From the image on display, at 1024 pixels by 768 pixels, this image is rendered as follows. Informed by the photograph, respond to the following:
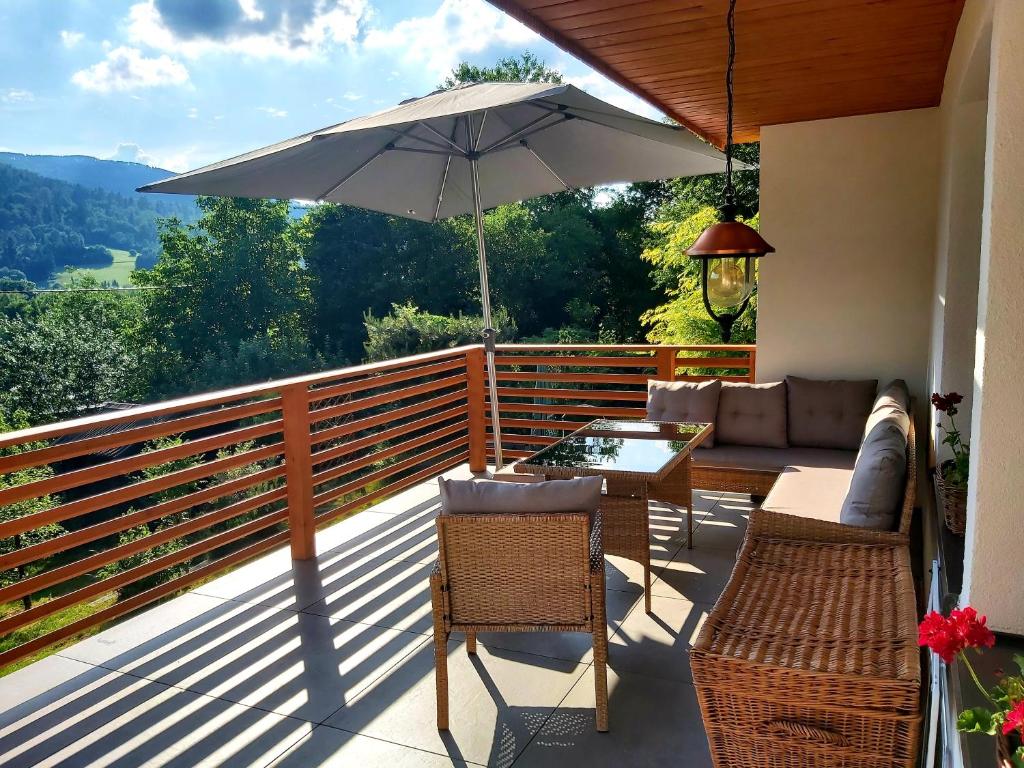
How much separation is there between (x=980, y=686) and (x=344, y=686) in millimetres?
2156

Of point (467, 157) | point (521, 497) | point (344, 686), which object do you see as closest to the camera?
point (521, 497)

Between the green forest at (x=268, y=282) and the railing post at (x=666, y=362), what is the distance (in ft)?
29.9

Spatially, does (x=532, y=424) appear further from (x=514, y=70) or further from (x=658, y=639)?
(x=514, y=70)

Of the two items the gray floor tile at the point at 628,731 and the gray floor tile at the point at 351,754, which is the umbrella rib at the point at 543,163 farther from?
the gray floor tile at the point at 351,754

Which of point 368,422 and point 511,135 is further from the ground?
point 511,135

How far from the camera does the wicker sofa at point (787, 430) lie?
3820 mm

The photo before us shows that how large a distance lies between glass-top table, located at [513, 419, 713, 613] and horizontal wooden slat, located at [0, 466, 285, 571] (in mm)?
1489

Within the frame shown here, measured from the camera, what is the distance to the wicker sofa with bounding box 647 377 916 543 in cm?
382

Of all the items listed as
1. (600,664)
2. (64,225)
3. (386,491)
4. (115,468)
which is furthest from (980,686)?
(64,225)

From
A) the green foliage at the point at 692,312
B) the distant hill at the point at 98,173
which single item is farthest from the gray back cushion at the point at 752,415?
the distant hill at the point at 98,173

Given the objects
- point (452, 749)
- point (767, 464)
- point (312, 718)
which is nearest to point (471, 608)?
point (452, 749)

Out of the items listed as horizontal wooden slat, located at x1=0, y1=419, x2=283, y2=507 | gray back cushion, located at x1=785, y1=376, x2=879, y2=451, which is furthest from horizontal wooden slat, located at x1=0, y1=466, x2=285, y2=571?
gray back cushion, located at x1=785, y1=376, x2=879, y2=451

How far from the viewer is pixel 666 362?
19.2 feet

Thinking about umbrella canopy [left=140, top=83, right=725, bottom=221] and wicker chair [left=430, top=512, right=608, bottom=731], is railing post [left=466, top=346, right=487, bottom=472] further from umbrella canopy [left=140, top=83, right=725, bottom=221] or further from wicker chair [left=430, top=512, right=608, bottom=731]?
wicker chair [left=430, top=512, right=608, bottom=731]
